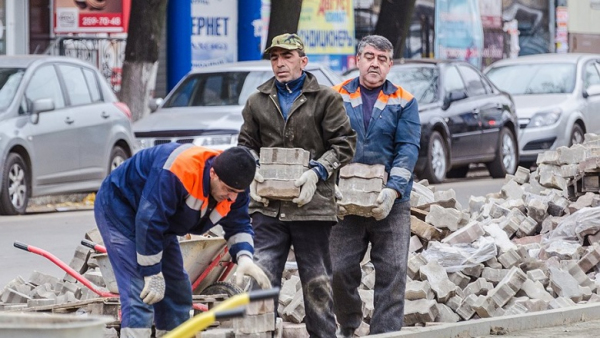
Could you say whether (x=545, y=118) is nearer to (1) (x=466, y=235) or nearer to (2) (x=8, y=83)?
(2) (x=8, y=83)

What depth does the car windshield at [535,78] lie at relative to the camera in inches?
874

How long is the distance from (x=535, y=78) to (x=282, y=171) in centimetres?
1581

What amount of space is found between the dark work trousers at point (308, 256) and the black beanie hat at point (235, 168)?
1.36 meters

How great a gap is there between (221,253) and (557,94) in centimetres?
1454

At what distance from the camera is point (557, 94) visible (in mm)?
21906

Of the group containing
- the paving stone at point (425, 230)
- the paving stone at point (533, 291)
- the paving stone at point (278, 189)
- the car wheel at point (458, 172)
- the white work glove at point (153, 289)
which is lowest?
the car wheel at point (458, 172)

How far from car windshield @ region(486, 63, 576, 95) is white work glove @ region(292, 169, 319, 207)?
15.2m

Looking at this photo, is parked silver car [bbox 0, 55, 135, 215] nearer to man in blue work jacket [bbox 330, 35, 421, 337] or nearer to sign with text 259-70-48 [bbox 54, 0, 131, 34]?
sign with text 259-70-48 [bbox 54, 0, 131, 34]

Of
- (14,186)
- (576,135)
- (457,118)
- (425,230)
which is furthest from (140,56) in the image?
(425,230)

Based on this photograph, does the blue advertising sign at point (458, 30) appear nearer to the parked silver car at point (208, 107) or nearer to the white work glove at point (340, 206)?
the parked silver car at point (208, 107)

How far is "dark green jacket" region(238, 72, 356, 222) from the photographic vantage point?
7379 mm

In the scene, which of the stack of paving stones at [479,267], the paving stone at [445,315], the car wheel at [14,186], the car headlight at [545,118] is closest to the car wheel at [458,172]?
the car headlight at [545,118]

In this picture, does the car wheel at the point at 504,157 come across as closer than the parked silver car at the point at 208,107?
No

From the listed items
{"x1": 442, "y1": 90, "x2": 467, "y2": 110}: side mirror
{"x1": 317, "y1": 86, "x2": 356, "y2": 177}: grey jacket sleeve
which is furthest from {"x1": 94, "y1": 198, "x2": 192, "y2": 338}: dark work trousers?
{"x1": 442, "y1": 90, "x2": 467, "y2": 110}: side mirror
